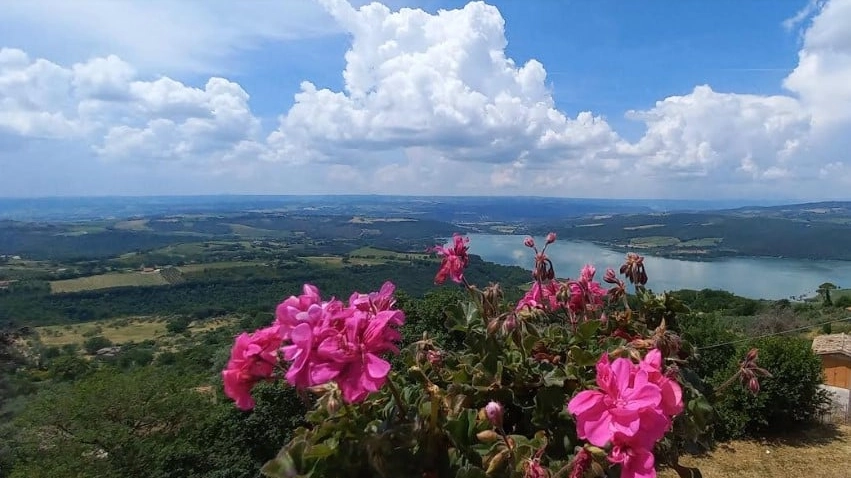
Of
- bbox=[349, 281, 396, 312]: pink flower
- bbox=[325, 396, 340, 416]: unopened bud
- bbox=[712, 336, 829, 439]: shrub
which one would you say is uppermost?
bbox=[349, 281, 396, 312]: pink flower

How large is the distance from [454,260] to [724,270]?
92743mm

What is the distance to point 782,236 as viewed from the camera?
11188 centimetres

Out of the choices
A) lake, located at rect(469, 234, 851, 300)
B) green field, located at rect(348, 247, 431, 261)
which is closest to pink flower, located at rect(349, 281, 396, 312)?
lake, located at rect(469, 234, 851, 300)

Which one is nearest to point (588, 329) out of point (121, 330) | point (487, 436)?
point (487, 436)

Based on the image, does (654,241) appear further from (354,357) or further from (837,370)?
(354,357)

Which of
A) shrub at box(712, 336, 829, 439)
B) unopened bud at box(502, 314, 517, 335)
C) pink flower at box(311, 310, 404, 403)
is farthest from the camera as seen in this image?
shrub at box(712, 336, 829, 439)

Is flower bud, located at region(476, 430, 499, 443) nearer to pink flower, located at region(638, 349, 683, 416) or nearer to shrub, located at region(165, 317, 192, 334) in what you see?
→ pink flower, located at region(638, 349, 683, 416)

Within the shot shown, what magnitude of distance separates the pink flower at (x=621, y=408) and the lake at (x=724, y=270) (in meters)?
54.7

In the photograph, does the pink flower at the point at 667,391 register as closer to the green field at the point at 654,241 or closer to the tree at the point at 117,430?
the tree at the point at 117,430

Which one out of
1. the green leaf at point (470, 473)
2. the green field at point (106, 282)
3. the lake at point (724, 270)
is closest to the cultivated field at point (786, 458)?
the green leaf at point (470, 473)

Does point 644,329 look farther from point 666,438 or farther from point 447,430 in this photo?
point 447,430

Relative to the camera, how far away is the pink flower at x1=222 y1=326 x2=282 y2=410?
1.21m

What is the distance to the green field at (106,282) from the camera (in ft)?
246

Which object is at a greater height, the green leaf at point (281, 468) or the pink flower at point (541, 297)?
the pink flower at point (541, 297)
